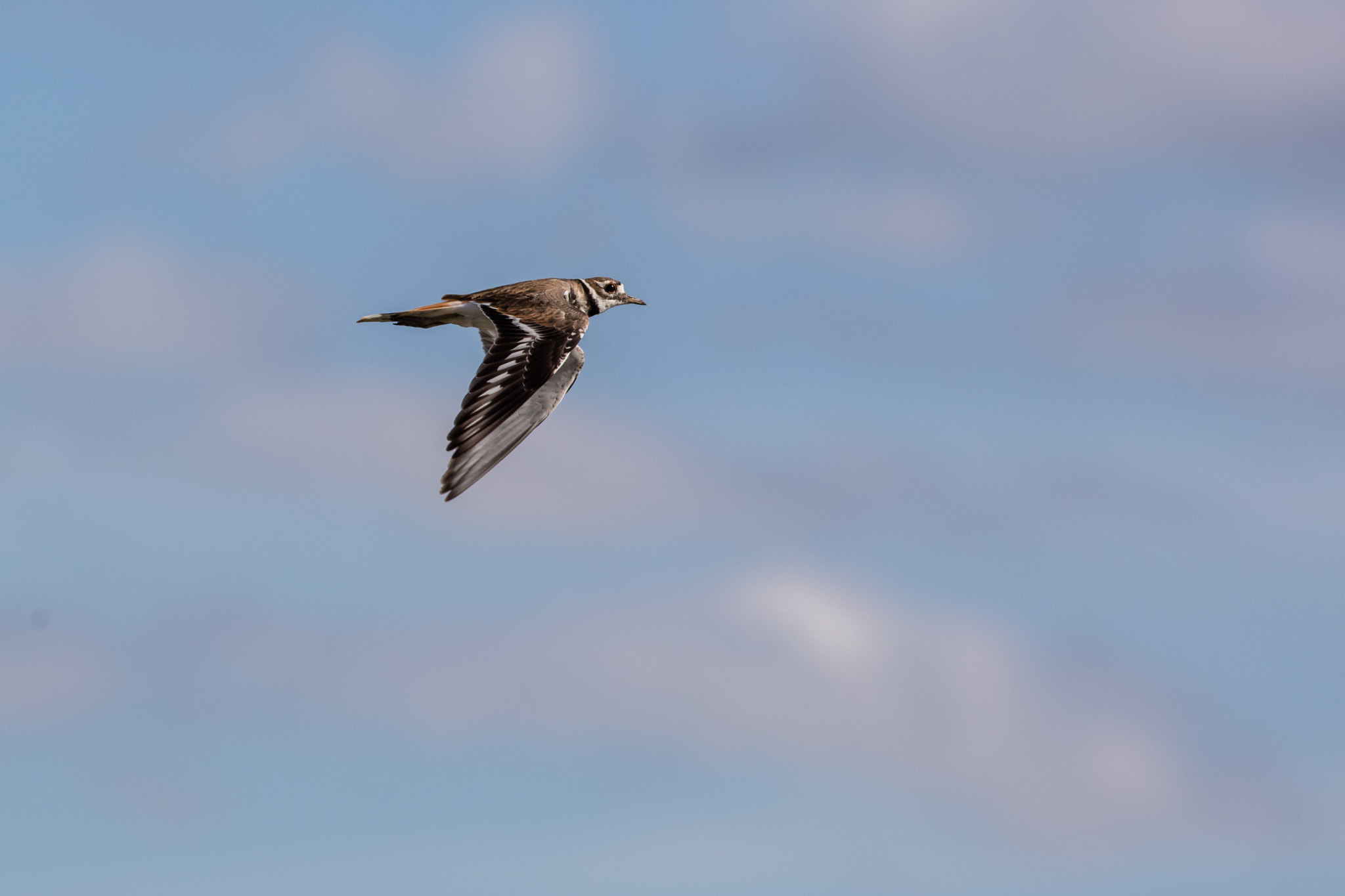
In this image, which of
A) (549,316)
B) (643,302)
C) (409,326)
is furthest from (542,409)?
(643,302)

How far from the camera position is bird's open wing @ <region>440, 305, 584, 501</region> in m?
23.3

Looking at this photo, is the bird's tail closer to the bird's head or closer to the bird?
the bird

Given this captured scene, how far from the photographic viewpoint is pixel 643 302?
34.0 meters

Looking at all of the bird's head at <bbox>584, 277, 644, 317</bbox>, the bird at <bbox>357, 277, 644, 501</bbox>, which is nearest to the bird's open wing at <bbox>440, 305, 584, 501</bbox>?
the bird at <bbox>357, 277, 644, 501</bbox>

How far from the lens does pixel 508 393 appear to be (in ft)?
80.8

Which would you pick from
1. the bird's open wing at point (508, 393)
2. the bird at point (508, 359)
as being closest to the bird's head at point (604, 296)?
the bird at point (508, 359)

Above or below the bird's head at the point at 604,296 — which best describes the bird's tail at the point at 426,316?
below

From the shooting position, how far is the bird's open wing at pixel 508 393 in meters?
23.3

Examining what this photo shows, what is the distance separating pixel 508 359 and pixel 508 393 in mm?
972

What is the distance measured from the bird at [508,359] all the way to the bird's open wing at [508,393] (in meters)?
0.01

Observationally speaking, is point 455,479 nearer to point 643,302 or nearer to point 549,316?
point 549,316

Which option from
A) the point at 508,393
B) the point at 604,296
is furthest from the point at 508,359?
the point at 604,296

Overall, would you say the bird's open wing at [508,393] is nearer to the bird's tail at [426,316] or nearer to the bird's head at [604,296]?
the bird's tail at [426,316]

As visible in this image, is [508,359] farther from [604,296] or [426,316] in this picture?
[604,296]
